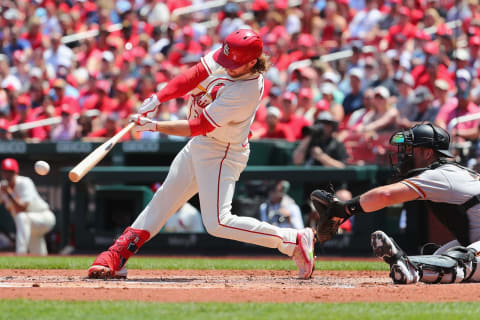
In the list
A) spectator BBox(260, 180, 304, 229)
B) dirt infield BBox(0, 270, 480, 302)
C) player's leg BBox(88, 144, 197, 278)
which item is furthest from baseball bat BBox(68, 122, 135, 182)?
spectator BBox(260, 180, 304, 229)

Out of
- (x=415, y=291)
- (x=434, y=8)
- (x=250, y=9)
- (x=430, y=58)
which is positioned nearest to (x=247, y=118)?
(x=415, y=291)

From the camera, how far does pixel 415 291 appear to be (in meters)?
5.14

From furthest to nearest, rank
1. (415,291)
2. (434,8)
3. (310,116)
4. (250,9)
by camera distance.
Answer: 1. (250,9)
2. (434,8)
3. (310,116)
4. (415,291)

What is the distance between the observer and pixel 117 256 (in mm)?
5895

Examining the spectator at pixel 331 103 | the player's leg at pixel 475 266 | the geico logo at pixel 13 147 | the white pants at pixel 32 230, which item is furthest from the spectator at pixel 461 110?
the geico logo at pixel 13 147

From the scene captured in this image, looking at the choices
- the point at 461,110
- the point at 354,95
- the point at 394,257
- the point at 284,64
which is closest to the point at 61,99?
the point at 284,64

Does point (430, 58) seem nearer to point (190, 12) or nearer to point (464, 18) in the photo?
point (464, 18)

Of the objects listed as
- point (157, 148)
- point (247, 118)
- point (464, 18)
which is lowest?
point (157, 148)

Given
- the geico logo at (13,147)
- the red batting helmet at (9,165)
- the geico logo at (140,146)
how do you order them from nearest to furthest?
the geico logo at (140,146), the red batting helmet at (9,165), the geico logo at (13,147)

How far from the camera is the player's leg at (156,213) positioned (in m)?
5.91

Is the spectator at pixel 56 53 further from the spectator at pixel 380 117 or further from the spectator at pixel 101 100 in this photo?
the spectator at pixel 380 117

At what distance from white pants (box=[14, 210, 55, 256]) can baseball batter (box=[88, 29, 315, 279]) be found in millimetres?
5380

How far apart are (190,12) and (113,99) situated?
3.90 meters

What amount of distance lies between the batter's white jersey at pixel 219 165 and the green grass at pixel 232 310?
120 cm
